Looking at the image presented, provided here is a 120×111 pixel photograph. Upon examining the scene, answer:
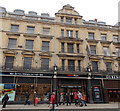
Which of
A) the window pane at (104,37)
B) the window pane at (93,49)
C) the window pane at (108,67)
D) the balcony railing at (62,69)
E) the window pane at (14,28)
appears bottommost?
the balcony railing at (62,69)

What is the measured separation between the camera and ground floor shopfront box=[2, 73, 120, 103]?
669 inches

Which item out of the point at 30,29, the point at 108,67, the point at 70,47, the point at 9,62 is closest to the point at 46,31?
the point at 30,29

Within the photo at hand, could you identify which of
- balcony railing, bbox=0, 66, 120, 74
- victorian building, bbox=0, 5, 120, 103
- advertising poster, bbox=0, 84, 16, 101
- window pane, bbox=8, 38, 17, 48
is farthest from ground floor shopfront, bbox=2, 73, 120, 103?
window pane, bbox=8, 38, 17, 48

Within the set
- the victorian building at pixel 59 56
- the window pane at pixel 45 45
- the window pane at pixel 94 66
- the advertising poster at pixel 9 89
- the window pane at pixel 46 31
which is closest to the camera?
the advertising poster at pixel 9 89

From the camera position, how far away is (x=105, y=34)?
22.8 m

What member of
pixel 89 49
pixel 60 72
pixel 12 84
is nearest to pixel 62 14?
pixel 89 49

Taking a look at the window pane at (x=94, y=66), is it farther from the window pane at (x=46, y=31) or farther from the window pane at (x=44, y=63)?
the window pane at (x=46, y=31)

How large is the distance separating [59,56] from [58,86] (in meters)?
4.66

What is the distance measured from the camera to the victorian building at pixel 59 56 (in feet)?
58.0

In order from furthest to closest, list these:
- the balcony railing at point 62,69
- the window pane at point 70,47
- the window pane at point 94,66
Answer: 1. the window pane at point 70,47
2. the window pane at point 94,66
3. the balcony railing at point 62,69

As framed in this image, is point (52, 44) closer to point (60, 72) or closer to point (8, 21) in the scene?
point (60, 72)

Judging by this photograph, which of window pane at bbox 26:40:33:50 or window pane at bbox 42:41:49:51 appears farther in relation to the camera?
window pane at bbox 42:41:49:51

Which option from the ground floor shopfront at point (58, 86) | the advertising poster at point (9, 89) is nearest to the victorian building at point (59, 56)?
the ground floor shopfront at point (58, 86)

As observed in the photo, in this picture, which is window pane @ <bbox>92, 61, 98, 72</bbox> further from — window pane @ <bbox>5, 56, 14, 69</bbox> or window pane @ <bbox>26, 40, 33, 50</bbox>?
window pane @ <bbox>5, 56, 14, 69</bbox>
